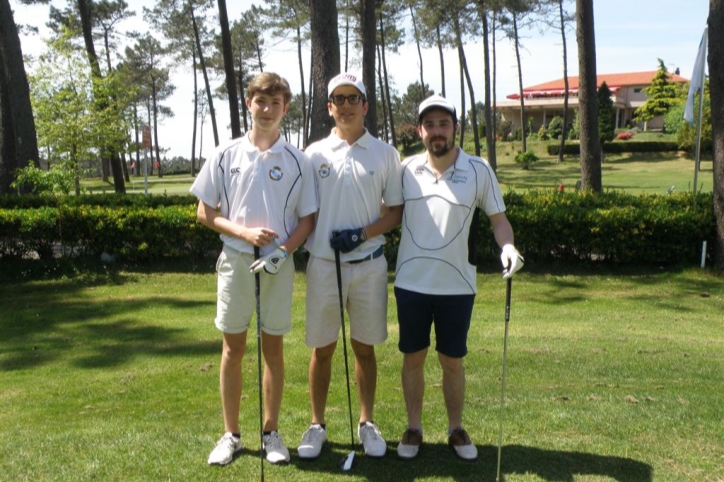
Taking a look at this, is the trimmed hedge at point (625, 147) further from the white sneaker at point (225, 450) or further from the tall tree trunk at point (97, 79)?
the white sneaker at point (225, 450)

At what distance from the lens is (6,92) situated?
43.1ft

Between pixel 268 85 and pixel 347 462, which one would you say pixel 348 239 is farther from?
pixel 347 462

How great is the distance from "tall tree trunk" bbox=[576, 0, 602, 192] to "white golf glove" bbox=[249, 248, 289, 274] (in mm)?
10568

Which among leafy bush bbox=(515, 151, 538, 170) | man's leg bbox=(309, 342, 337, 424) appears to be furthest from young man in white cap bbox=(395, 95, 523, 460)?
leafy bush bbox=(515, 151, 538, 170)

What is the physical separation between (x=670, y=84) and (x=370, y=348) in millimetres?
59105

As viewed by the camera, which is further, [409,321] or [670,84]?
[670,84]

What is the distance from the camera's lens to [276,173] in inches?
149

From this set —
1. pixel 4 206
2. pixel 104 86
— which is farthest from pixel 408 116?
pixel 4 206

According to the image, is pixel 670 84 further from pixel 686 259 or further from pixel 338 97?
pixel 338 97

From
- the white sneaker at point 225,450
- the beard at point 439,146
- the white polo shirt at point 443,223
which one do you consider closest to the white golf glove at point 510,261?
the white polo shirt at point 443,223

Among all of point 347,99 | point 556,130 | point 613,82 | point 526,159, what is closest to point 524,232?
point 347,99

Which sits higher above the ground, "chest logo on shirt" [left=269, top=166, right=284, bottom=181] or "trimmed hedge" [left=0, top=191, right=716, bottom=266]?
"chest logo on shirt" [left=269, top=166, right=284, bottom=181]

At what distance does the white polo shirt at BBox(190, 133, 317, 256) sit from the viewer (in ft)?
12.5

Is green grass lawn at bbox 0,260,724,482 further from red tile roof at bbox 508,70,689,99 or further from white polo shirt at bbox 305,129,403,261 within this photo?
red tile roof at bbox 508,70,689,99
